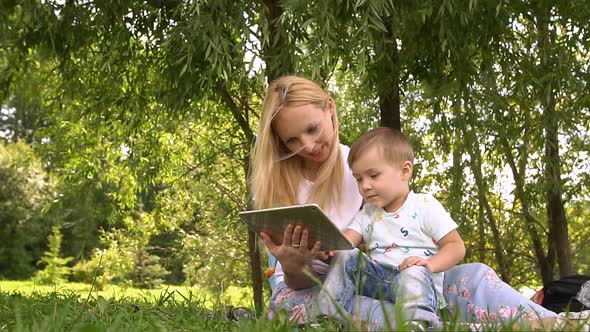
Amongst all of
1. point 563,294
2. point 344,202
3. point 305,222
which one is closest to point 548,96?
point 563,294

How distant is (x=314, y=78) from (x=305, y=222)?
2.16m

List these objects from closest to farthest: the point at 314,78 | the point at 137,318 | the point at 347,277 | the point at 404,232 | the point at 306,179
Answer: the point at 137,318, the point at 347,277, the point at 404,232, the point at 306,179, the point at 314,78

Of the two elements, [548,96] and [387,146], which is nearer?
[387,146]

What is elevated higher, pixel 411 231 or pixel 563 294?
pixel 411 231

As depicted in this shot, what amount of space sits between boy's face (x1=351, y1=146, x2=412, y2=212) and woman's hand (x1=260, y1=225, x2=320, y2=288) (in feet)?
1.22

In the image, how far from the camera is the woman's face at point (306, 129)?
129 inches

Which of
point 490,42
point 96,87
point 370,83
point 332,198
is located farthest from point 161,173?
point 332,198

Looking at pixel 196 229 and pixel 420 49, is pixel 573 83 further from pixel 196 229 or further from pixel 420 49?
pixel 196 229

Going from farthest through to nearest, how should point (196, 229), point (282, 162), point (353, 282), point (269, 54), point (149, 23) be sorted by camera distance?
point (196, 229)
point (149, 23)
point (269, 54)
point (282, 162)
point (353, 282)

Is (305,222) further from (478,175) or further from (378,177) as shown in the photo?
(478,175)

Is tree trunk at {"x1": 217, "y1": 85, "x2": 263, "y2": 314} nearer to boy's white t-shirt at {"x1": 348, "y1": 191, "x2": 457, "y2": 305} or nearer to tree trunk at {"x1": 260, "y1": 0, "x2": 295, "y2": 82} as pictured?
tree trunk at {"x1": 260, "y1": 0, "x2": 295, "y2": 82}

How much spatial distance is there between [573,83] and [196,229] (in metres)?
8.77

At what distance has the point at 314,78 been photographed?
15.3 feet

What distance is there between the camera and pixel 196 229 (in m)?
13.2
